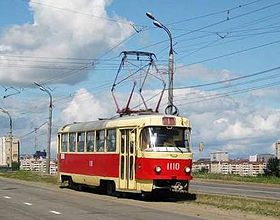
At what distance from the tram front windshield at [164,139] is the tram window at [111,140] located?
2276mm

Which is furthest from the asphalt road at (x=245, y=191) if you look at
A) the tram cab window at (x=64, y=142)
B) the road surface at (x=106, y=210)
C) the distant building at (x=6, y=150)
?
the distant building at (x=6, y=150)

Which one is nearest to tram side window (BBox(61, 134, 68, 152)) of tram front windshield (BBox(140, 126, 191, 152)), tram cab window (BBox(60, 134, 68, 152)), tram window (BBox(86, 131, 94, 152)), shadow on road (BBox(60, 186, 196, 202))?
tram cab window (BBox(60, 134, 68, 152))

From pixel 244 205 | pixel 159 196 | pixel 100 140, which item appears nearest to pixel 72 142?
pixel 100 140

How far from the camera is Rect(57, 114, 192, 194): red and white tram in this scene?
76.1 ft

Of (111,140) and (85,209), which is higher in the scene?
(111,140)

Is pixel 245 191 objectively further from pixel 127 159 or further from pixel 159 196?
pixel 127 159

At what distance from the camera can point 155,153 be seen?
75.9 ft

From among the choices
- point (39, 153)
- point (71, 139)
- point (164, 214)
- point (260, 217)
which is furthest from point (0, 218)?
point (39, 153)

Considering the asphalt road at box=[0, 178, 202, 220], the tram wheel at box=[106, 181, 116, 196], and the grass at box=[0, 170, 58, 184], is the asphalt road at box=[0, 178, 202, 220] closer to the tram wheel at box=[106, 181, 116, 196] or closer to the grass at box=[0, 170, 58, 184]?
the tram wheel at box=[106, 181, 116, 196]

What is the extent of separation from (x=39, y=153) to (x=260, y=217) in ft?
260

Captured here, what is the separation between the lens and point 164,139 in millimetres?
23641

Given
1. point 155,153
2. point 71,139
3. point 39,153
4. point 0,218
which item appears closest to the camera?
point 0,218

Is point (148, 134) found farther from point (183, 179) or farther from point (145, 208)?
point (145, 208)

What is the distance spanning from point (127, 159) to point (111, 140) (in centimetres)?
184
